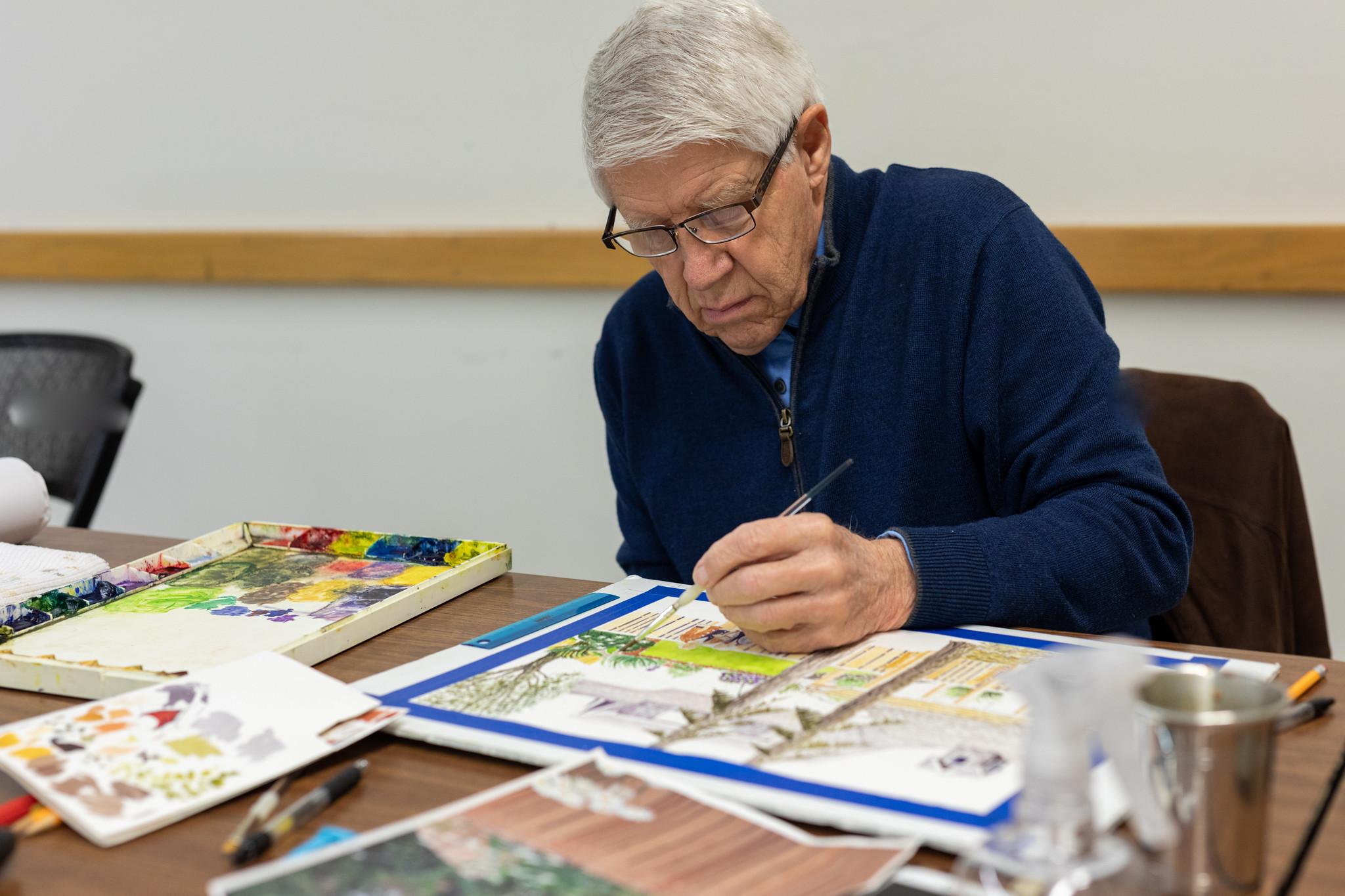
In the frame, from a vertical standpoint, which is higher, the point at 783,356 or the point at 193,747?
the point at 783,356

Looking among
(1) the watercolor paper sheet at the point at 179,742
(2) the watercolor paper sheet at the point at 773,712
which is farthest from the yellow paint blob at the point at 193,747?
(2) the watercolor paper sheet at the point at 773,712

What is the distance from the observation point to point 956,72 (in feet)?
7.29

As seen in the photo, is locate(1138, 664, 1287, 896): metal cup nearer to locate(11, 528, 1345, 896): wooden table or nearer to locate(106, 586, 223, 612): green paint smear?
locate(11, 528, 1345, 896): wooden table

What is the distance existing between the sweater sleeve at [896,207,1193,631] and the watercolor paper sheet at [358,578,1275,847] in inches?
2.4

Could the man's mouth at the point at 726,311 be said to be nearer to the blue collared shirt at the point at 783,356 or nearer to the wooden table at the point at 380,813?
the blue collared shirt at the point at 783,356

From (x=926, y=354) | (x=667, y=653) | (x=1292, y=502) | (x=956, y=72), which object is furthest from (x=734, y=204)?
(x=956, y=72)

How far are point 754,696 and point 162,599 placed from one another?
0.65 meters

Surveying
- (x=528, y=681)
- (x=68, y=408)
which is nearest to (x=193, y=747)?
(x=528, y=681)

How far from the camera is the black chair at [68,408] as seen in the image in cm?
187

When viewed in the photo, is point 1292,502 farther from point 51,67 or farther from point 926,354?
point 51,67

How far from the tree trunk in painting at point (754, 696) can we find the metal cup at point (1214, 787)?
12.7 inches

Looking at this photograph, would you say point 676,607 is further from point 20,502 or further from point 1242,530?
point 20,502

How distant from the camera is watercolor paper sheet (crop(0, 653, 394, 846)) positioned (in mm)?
763

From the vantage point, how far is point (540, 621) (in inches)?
44.0
